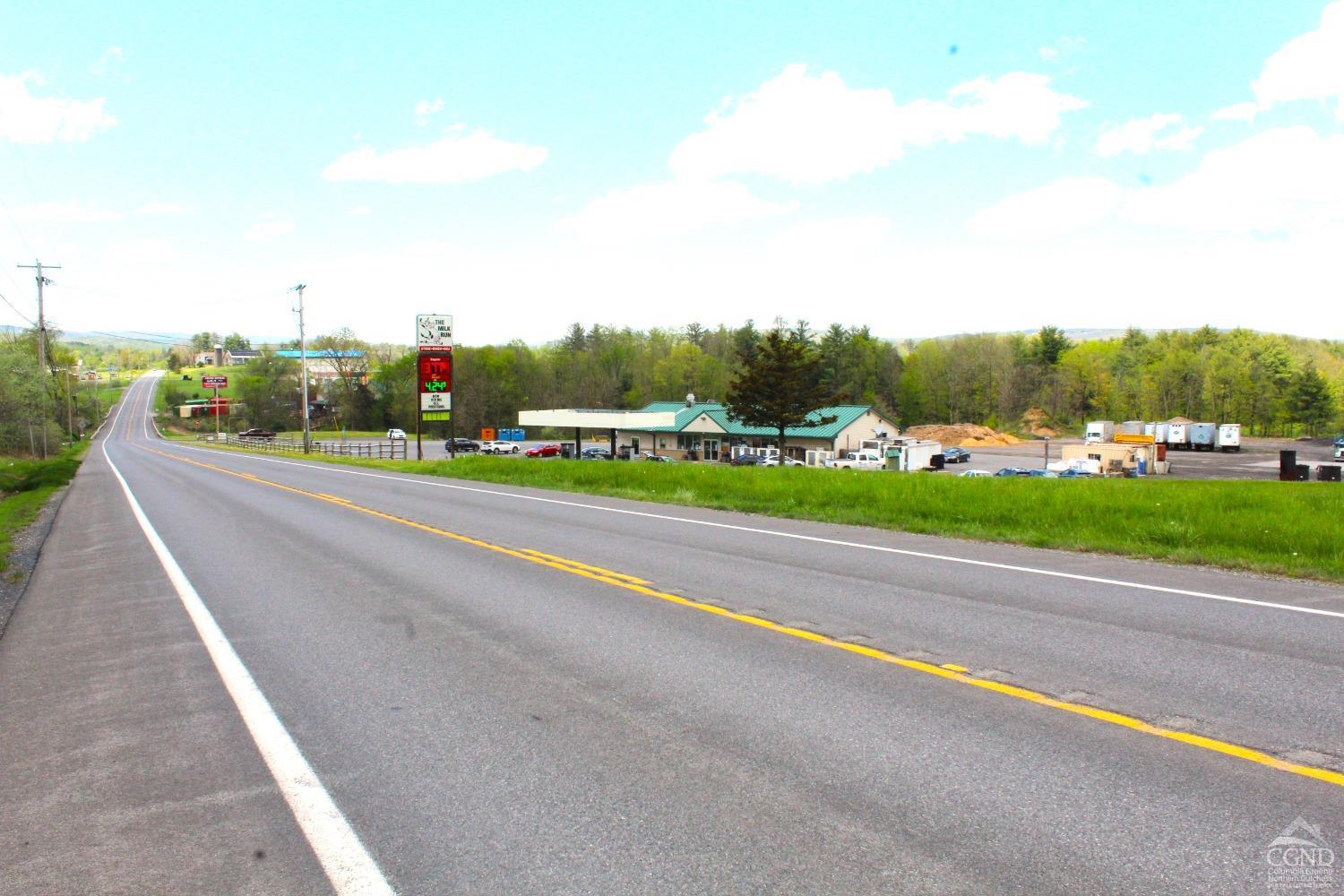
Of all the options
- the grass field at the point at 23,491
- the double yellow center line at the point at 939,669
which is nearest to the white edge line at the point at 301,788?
the double yellow center line at the point at 939,669

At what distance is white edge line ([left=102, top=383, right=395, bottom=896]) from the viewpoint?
12.5 feet

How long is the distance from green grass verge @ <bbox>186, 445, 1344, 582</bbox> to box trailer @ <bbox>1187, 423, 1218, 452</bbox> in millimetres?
73701

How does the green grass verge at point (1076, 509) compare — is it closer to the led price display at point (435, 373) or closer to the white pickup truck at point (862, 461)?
the led price display at point (435, 373)

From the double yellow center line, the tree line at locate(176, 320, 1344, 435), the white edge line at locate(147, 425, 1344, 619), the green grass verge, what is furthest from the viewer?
the tree line at locate(176, 320, 1344, 435)

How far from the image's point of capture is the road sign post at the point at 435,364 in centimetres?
4328

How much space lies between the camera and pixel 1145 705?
562cm

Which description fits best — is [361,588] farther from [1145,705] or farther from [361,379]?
[361,379]

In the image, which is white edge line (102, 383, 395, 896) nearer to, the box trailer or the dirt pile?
the box trailer

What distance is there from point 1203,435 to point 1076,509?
79.2m

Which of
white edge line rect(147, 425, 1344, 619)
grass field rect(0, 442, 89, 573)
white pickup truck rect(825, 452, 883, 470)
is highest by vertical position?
white edge line rect(147, 425, 1344, 619)

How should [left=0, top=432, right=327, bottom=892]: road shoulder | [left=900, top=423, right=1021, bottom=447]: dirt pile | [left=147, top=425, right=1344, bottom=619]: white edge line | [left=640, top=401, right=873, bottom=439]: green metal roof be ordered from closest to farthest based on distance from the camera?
[left=0, top=432, right=327, bottom=892]: road shoulder → [left=147, top=425, right=1344, bottom=619]: white edge line → [left=640, top=401, right=873, bottom=439]: green metal roof → [left=900, top=423, right=1021, bottom=447]: dirt pile

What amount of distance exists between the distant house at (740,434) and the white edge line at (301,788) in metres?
64.0

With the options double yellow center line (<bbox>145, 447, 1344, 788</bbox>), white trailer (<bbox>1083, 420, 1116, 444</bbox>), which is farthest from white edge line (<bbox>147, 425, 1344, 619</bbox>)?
white trailer (<bbox>1083, 420, 1116, 444</bbox>)

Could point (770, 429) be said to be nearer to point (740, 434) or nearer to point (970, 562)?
point (740, 434)
